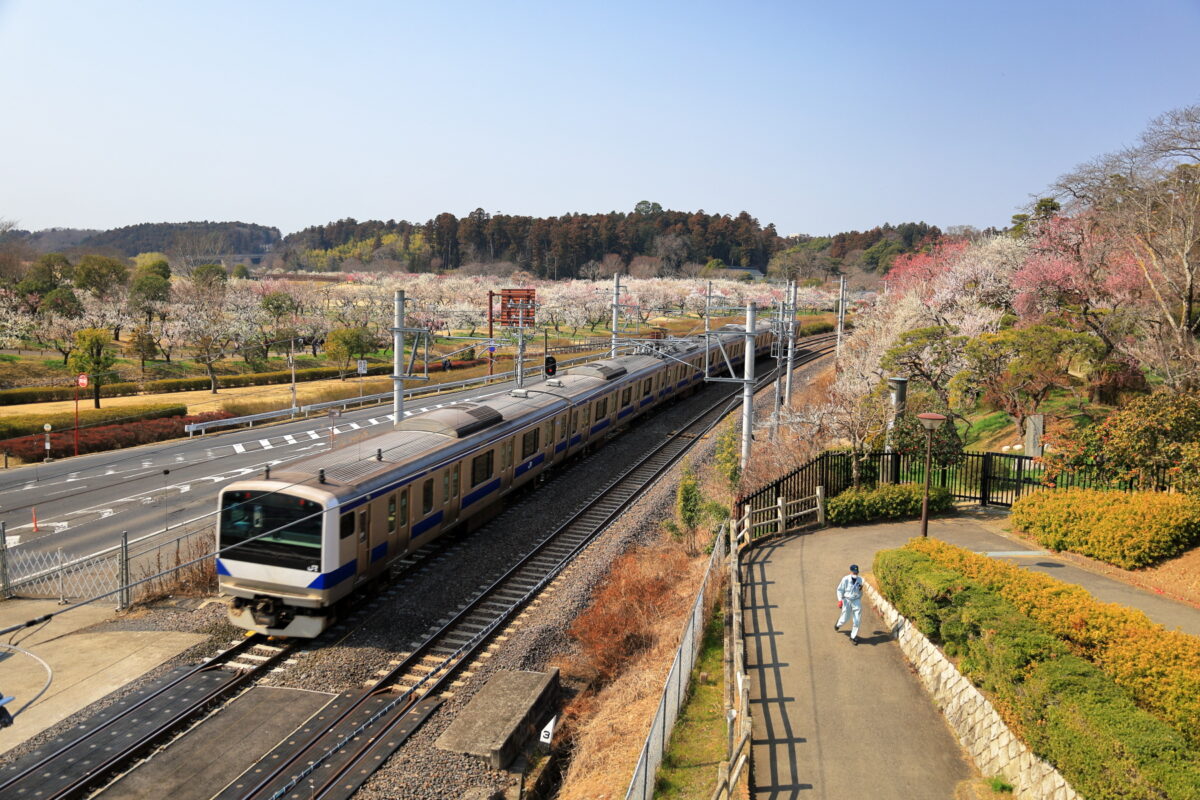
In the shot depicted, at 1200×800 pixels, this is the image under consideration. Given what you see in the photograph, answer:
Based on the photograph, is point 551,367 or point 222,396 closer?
point 551,367

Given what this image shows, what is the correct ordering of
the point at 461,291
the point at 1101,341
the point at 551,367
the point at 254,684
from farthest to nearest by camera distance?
the point at 461,291, the point at 551,367, the point at 1101,341, the point at 254,684

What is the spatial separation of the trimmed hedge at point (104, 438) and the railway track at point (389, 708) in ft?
69.1

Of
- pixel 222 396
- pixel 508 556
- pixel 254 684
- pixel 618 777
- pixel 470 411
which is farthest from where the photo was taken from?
pixel 222 396

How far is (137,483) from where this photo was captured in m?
25.4

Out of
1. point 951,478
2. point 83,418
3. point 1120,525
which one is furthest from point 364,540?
point 83,418

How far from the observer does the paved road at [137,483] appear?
20500 mm

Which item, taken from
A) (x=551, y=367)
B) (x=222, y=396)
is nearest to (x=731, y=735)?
(x=551, y=367)

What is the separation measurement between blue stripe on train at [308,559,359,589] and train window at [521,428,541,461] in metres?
7.65

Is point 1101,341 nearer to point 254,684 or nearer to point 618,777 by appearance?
point 618,777

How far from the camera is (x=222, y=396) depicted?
41094 mm

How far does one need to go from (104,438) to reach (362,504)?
22.1 meters

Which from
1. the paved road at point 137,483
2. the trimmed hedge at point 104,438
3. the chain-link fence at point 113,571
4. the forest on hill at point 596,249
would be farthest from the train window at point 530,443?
the forest on hill at point 596,249

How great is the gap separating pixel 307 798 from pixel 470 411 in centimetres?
1026

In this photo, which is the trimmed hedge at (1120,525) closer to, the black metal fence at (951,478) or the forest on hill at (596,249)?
the black metal fence at (951,478)
